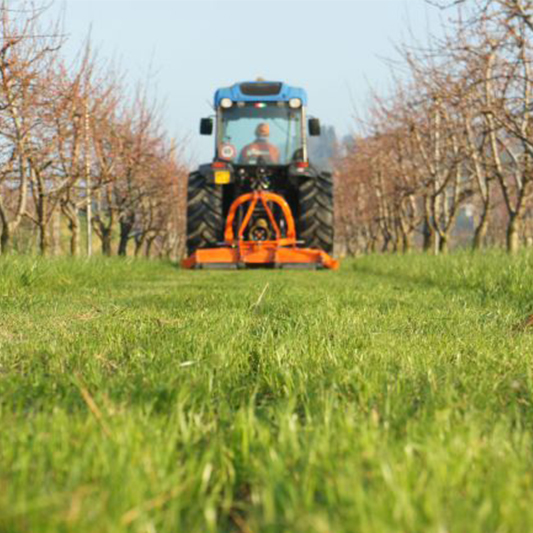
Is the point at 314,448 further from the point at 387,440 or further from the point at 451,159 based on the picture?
the point at 451,159

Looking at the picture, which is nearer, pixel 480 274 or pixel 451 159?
pixel 480 274

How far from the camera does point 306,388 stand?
6.37 ft

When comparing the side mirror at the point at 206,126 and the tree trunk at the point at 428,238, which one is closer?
the side mirror at the point at 206,126

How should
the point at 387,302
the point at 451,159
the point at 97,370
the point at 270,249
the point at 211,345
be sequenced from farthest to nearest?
the point at 451,159 → the point at 270,249 → the point at 387,302 → the point at 211,345 → the point at 97,370

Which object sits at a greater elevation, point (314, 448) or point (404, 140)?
point (404, 140)

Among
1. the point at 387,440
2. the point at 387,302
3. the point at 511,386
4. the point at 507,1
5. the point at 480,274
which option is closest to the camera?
the point at 387,440

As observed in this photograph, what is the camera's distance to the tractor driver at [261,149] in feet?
38.9


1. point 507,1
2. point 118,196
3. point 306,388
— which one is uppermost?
point 507,1

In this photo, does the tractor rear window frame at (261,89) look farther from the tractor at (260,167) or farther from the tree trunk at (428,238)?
the tree trunk at (428,238)

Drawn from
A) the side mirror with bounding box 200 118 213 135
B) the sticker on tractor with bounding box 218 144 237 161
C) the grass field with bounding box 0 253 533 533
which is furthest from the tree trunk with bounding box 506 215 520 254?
the grass field with bounding box 0 253 533 533

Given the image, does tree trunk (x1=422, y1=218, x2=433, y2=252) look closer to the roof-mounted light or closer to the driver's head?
the driver's head

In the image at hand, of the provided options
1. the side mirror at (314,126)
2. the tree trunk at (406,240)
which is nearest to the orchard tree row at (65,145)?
the side mirror at (314,126)

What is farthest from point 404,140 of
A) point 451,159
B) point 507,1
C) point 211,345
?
point 211,345

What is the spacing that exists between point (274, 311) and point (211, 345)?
1.53m
